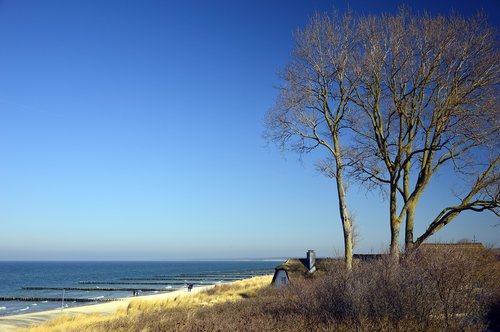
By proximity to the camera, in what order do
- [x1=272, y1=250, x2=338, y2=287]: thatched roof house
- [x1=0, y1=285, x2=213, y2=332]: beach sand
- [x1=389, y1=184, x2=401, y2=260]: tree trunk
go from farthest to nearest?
[x1=272, y1=250, x2=338, y2=287]: thatched roof house, [x1=0, y1=285, x2=213, y2=332]: beach sand, [x1=389, y1=184, x2=401, y2=260]: tree trunk

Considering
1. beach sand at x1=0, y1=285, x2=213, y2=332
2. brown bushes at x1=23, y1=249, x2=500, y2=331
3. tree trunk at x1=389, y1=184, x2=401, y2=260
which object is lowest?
beach sand at x1=0, y1=285, x2=213, y2=332

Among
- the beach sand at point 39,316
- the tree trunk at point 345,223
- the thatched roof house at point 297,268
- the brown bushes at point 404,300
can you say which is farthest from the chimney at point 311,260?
the brown bushes at point 404,300

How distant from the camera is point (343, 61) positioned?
14961mm

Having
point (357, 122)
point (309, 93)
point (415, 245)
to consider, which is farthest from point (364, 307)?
point (309, 93)

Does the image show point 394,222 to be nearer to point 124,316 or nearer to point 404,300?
point 404,300

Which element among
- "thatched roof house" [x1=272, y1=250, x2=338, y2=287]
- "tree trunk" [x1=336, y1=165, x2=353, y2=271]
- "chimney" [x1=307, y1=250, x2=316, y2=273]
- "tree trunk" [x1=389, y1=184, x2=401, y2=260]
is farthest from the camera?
"chimney" [x1=307, y1=250, x2=316, y2=273]

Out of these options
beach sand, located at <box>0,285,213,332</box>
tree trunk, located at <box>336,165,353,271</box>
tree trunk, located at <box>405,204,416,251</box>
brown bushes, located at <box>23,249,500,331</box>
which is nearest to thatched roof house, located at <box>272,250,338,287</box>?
beach sand, located at <box>0,285,213,332</box>

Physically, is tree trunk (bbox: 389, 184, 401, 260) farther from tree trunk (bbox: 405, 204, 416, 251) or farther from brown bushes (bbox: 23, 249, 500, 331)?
brown bushes (bbox: 23, 249, 500, 331)

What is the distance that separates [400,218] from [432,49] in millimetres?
5296

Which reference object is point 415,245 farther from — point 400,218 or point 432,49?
point 432,49

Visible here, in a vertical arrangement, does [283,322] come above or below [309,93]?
below

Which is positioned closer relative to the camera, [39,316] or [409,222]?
[409,222]

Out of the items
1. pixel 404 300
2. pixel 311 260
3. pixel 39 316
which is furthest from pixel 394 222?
pixel 311 260

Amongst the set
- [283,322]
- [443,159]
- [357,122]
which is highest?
[357,122]
